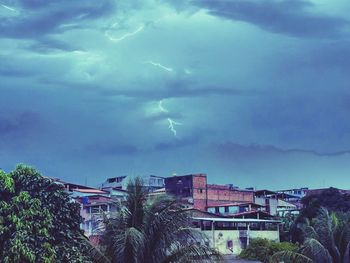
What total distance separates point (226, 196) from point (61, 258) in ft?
201

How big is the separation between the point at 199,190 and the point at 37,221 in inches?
2238

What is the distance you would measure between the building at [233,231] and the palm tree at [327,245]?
22871 mm

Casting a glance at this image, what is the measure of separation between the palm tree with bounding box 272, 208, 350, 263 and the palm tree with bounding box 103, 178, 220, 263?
7365mm

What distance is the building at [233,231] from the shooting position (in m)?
47.6

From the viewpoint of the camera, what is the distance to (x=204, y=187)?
73.0 metres

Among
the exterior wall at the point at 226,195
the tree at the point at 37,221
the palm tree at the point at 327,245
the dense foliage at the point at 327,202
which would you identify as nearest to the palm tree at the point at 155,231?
the tree at the point at 37,221

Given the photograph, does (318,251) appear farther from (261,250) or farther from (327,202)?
(327,202)

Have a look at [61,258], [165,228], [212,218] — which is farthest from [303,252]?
[212,218]

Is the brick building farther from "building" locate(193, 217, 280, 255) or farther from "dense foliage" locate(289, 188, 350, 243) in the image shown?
"building" locate(193, 217, 280, 255)

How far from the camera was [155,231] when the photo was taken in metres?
15.6

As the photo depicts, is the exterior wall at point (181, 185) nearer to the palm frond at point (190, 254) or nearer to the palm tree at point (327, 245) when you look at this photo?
the palm tree at point (327, 245)

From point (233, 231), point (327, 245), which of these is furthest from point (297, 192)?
point (327, 245)

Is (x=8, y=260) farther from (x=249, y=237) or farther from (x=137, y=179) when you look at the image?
(x=249, y=237)

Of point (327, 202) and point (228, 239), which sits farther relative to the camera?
point (327, 202)
